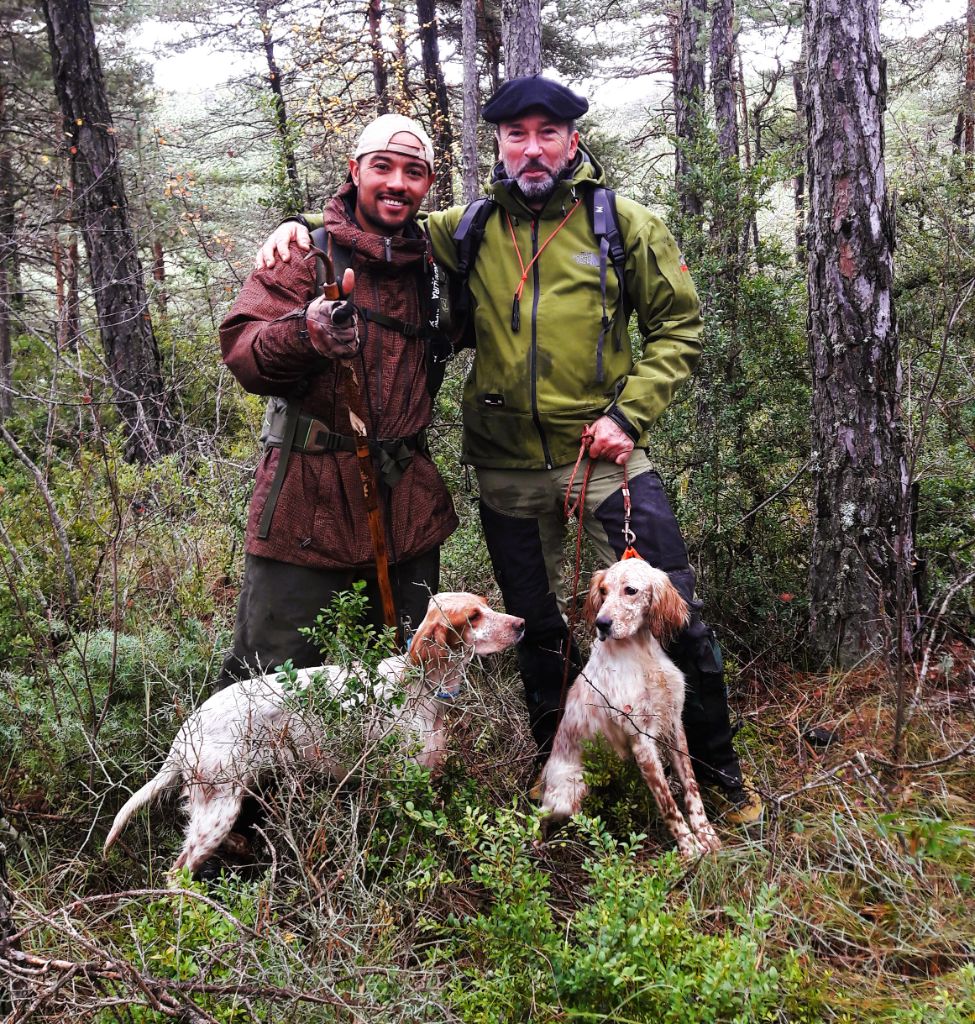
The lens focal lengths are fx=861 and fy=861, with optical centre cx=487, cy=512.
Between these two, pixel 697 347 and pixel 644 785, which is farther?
pixel 697 347

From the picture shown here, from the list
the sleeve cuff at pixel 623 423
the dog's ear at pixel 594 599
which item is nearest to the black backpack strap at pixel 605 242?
the sleeve cuff at pixel 623 423

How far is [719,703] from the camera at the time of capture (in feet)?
11.9

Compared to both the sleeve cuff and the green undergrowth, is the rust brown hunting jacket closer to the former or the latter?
the green undergrowth

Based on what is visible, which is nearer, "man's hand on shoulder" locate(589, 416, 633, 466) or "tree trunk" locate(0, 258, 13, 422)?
"man's hand on shoulder" locate(589, 416, 633, 466)

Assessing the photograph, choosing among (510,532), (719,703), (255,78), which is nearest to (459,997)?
(719,703)

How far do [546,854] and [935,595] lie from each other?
2.52m

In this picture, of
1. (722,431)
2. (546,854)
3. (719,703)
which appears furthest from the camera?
(722,431)

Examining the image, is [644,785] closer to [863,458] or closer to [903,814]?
[903,814]

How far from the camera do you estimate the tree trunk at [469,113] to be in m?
10.4

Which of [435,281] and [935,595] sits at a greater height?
[435,281]

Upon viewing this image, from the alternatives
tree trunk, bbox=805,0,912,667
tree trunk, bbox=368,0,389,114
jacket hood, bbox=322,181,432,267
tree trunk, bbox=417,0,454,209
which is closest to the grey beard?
jacket hood, bbox=322,181,432,267

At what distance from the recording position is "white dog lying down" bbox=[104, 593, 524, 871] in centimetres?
321

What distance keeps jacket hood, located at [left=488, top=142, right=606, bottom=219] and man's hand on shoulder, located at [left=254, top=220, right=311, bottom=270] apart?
2.78ft

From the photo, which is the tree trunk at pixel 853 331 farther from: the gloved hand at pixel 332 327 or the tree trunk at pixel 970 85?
the tree trunk at pixel 970 85
